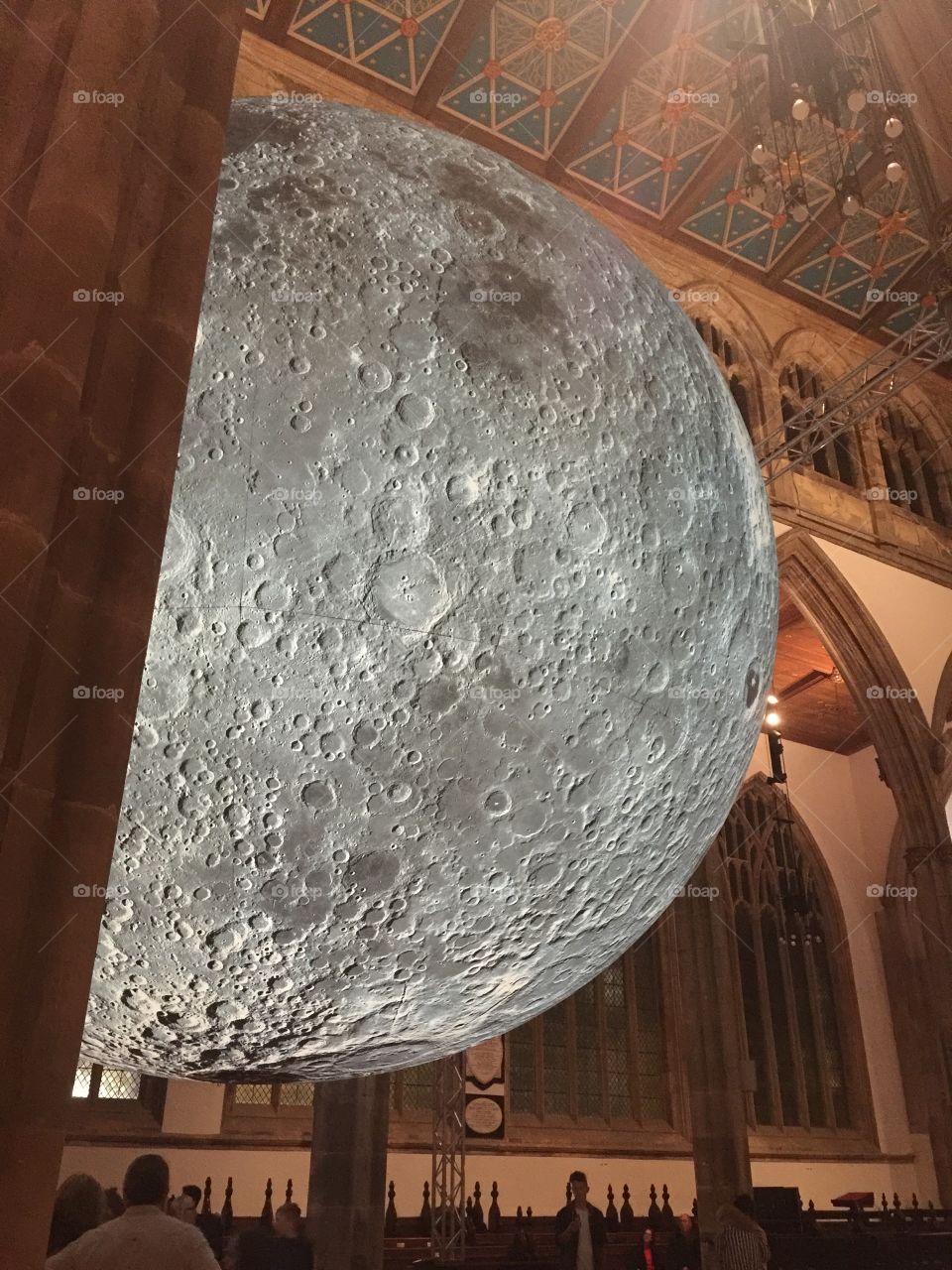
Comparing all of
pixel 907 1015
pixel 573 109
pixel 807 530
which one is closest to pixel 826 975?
pixel 907 1015

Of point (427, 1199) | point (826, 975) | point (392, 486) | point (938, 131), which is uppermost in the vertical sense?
point (938, 131)

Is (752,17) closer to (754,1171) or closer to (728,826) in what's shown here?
(728,826)

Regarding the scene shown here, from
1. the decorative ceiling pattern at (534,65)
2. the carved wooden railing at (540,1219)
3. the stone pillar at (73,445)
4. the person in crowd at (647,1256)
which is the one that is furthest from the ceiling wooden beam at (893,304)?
the stone pillar at (73,445)

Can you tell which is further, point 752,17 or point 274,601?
point 752,17

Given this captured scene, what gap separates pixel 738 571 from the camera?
1.37 metres

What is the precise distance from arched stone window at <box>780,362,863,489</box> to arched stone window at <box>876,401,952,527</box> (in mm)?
413

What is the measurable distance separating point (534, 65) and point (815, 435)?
410 centimetres

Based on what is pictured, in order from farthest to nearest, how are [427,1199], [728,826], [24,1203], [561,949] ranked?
[728,826] → [427,1199] → [561,949] → [24,1203]

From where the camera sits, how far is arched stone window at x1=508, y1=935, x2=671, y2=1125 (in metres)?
8.84

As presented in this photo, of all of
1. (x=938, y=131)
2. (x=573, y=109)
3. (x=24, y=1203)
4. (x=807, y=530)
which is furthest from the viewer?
(x=807, y=530)

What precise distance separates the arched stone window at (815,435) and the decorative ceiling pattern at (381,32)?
4.37 metres

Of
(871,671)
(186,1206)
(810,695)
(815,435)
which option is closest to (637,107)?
(815,435)

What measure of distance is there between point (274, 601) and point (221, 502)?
122mm

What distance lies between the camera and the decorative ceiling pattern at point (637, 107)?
733cm
